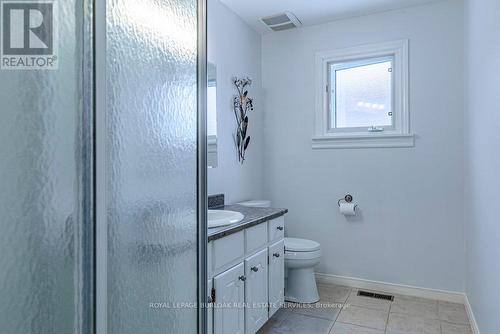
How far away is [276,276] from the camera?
7.51 feet

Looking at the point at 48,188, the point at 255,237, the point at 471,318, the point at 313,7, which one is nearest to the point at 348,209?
the point at 471,318

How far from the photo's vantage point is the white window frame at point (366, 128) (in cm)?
280

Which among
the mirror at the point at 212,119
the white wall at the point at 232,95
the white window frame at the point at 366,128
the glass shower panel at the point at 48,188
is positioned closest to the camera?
the glass shower panel at the point at 48,188

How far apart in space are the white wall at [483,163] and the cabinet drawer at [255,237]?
1.21 meters

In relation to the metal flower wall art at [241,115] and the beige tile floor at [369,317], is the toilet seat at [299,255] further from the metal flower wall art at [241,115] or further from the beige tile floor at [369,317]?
the metal flower wall art at [241,115]

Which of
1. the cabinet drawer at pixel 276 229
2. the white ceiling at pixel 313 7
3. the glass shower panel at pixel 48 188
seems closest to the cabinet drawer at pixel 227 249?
the cabinet drawer at pixel 276 229

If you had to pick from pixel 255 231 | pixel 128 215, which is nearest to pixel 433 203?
pixel 255 231

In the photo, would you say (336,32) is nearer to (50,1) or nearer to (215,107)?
(215,107)

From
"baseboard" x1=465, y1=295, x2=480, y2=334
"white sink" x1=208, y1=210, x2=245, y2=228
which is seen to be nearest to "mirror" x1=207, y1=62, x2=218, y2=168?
"white sink" x1=208, y1=210, x2=245, y2=228

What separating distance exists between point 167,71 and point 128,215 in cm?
44

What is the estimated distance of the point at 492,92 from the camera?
1625mm

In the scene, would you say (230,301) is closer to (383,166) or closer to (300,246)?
(300,246)

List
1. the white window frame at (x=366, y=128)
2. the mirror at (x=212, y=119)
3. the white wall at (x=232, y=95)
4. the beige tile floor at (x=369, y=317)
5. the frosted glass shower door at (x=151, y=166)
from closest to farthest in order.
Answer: the frosted glass shower door at (x=151, y=166)
the beige tile floor at (x=369, y=317)
the mirror at (x=212, y=119)
the white wall at (x=232, y=95)
the white window frame at (x=366, y=128)

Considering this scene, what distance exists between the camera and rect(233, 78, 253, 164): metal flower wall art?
292 cm
